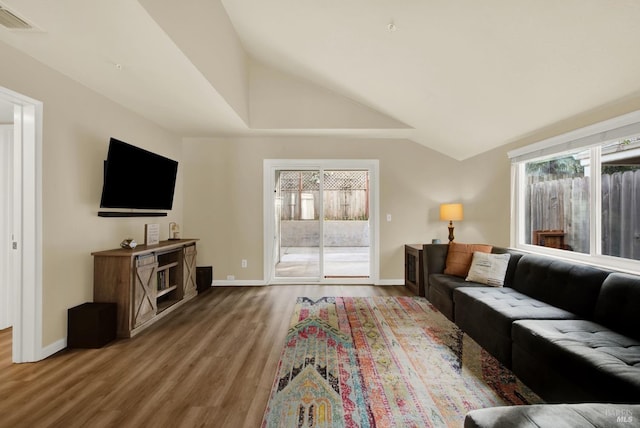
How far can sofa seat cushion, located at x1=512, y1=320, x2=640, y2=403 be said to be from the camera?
1.51m

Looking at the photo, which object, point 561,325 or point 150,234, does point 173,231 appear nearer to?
point 150,234

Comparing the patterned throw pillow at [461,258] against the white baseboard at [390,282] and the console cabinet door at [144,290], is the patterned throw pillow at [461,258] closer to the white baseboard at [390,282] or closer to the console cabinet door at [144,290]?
the white baseboard at [390,282]

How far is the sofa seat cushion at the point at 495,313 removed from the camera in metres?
2.33

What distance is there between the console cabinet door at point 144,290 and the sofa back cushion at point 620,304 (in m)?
4.01

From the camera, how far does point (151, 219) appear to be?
13.6 feet

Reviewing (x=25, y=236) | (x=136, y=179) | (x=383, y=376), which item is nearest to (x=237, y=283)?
(x=136, y=179)

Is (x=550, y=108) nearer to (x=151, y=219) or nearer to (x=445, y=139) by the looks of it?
(x=445, y=139)

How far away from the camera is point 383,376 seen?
224 centimetres

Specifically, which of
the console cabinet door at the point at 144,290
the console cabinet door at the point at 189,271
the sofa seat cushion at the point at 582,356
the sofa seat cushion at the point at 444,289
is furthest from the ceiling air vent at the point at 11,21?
the sofa seat cushion at the point at 444,289

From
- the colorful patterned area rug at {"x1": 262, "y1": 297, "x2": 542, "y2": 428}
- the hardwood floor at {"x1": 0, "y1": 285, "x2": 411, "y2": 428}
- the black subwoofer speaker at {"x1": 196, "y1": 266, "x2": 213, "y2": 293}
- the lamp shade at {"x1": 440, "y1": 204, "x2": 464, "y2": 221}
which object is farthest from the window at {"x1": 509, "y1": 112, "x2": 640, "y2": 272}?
the black subwoofer speaker at {"x1": 196, "y1": 266, "x2": 213, "y2": 293}

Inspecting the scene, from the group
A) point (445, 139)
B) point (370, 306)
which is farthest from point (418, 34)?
point (370, 306)

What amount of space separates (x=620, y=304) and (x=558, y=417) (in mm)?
1506

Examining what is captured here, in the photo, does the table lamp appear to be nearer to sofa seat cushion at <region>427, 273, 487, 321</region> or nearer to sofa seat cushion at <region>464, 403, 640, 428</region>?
sofa seat cushion at <region>427, 273, 487, 321</region>

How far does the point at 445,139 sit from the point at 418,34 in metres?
2.20
